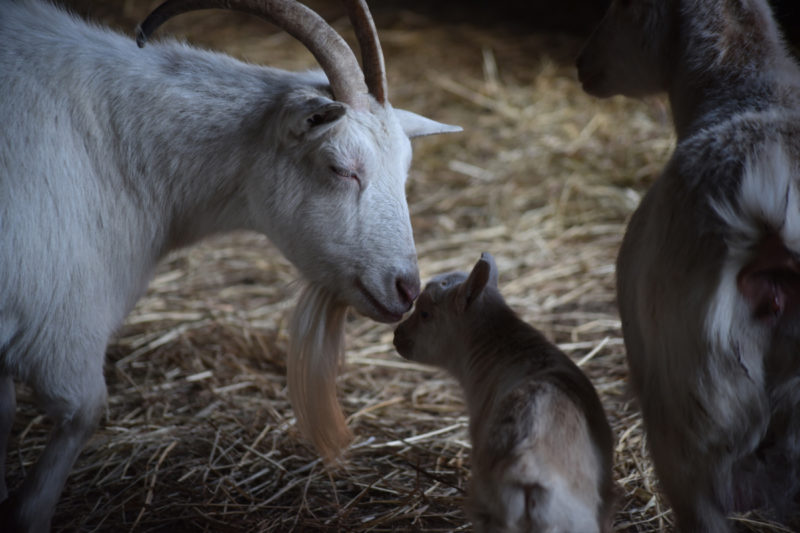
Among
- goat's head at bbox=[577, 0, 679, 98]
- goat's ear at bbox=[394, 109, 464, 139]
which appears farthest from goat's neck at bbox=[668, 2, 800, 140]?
goat's ear at bbox=[394, 109, 464, 139]

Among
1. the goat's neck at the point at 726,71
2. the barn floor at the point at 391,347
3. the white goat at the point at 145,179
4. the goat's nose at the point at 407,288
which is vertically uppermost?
the goat's neck at the point at 726,71

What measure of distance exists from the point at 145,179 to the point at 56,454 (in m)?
0.86

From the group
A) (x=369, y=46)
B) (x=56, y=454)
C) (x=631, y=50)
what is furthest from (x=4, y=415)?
(x=631, y=50)

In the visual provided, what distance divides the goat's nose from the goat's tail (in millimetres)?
317

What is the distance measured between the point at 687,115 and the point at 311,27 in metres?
1.14

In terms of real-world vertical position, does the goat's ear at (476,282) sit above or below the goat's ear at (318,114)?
below

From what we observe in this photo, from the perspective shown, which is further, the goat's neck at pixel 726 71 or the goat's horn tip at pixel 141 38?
the goat's horn tip at pixel 141 38

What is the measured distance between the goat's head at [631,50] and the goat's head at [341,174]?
0.80 metres

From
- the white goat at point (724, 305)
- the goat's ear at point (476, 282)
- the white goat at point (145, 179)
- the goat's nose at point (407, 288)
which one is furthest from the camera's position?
the goat's nose at point (407, 288)

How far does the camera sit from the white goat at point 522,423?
1891 mm

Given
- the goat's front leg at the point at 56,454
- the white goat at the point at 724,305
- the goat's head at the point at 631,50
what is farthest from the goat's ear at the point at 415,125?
the goat's front leg at the point at 56,454

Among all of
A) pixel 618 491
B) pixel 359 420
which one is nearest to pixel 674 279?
pixel 618 491

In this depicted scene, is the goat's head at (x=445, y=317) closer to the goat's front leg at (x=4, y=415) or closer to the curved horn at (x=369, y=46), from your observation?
the curved horn at (x=369, y=46)

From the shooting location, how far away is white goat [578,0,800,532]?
1.87m
